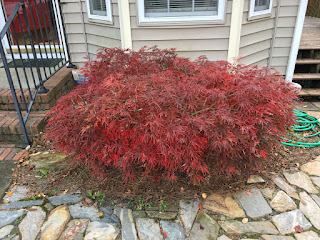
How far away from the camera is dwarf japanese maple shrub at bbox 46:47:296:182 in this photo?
174 centimetres

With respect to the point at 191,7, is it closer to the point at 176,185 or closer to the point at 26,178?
the point at 176,185

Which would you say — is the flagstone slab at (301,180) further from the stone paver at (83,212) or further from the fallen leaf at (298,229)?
the stone paver at (83,212)

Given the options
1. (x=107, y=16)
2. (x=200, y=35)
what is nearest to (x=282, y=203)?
(x=200, y=35)

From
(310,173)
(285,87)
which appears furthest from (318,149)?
(285,87)

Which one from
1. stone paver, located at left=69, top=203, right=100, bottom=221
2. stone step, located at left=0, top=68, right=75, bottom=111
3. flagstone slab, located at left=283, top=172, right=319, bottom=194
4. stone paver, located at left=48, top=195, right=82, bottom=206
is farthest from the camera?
stone step, located at left=0, top=68, right=75, bottom=111

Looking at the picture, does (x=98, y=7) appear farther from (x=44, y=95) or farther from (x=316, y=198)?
(x=316, y=198)

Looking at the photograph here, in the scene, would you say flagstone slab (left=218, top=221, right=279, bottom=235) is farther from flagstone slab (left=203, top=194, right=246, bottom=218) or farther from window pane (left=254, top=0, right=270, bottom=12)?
window pane (left=254, top=0, right=270, bottom=12)

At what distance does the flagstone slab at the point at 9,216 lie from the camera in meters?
1.91

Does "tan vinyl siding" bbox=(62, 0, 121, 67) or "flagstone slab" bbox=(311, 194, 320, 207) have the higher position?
"tan vinyl siding" bbox=(62, 0, 121, 67)

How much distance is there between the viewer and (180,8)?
324 cm

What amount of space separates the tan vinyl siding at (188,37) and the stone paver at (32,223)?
2.34m

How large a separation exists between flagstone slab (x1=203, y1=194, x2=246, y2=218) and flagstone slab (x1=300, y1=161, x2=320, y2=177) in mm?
873

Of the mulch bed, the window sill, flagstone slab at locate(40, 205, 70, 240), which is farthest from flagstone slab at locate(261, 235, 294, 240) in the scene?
the window sill

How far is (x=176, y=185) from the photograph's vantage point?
7.18 feet
